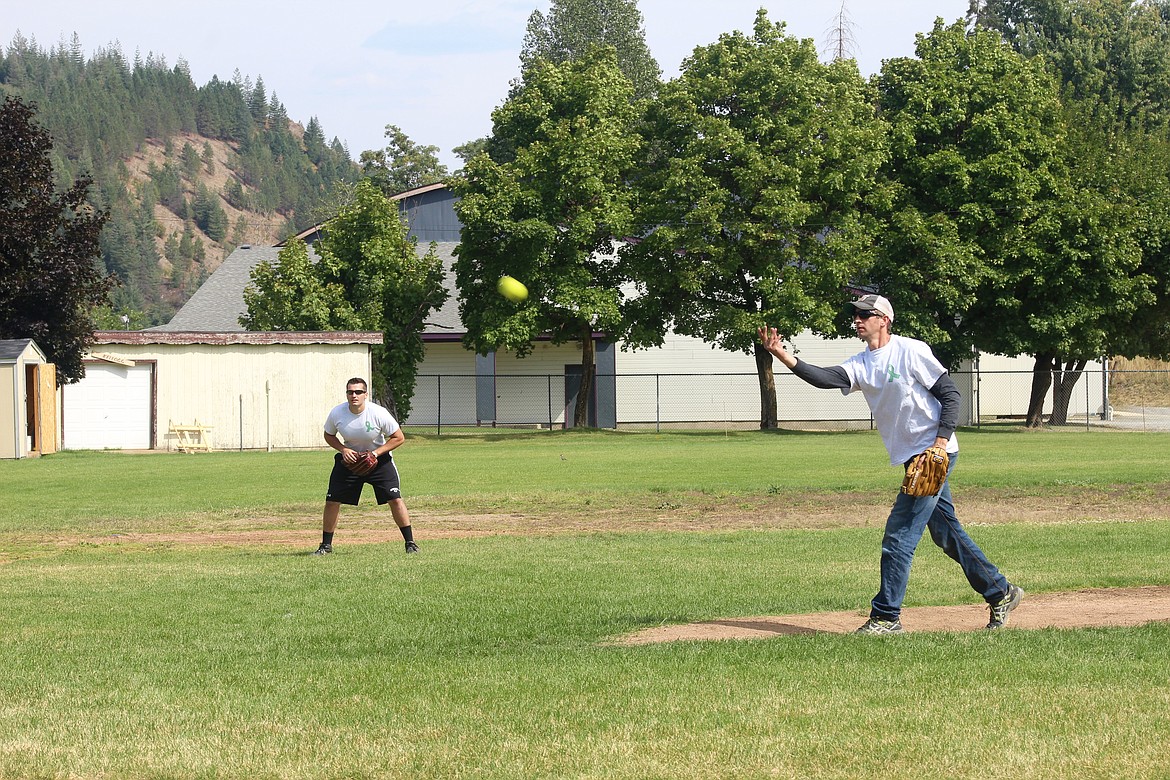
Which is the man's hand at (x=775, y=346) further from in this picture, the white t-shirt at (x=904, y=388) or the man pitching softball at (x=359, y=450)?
the man pitching softball at (x=359, y=450)

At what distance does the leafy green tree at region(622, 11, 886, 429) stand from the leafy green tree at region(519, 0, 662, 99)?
122ft

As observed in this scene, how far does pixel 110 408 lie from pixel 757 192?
67.0 feet

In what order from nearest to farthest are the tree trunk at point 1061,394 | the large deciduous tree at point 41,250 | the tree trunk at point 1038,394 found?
the large deciduous tree at point 41,250 → the tree trunk at point 1038,394 → the tree trunk at point 1061,394

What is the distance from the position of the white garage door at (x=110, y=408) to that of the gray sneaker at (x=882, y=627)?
32475 millimetres

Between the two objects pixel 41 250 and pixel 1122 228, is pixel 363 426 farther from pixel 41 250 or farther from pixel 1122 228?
pixel 1122 228

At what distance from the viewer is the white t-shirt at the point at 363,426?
13344 mm

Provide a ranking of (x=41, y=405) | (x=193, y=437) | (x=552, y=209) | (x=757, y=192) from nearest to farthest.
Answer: (x=41, y=405)
(x=193, y=437)
(x=757, y=192)
(x=552, y=209)

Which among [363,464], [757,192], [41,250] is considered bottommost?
[363,464]

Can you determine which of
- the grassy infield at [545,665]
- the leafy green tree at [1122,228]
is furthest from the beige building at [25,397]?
the leafy green tree at [1122,228]

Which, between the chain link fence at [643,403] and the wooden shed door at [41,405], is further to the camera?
the chain link fence at [643,403]

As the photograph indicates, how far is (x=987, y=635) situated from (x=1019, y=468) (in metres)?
18.6

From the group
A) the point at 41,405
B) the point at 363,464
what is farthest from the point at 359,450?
the point at 41,405

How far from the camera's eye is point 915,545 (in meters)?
8.02

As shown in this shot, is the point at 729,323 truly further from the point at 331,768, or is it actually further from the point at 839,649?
the point at 331,768
